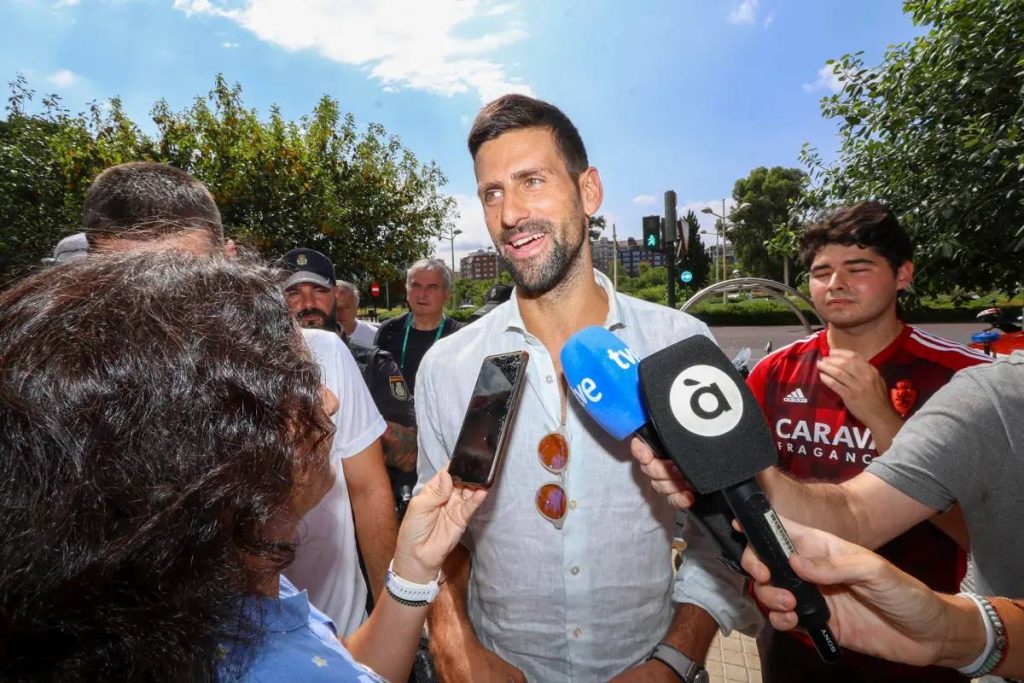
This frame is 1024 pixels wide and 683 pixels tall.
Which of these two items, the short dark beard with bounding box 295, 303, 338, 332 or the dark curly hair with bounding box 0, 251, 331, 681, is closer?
the dark curly hair with bounding box 0, 251, 331, 681

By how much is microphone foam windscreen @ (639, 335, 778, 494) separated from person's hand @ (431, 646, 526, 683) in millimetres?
1011

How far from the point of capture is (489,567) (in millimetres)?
1721

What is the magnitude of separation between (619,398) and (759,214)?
46638mm

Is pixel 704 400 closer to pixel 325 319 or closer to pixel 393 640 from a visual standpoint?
pixel 393 640

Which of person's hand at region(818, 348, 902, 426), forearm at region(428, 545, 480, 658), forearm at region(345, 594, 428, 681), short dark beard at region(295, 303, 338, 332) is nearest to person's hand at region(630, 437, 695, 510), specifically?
forearm at region(345, 594, 428, 681)

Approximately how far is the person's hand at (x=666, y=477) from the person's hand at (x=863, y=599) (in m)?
0.21

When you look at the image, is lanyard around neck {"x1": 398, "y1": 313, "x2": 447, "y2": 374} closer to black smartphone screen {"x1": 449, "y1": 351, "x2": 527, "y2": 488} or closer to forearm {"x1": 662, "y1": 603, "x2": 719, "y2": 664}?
forearm {"x1": 662, "y1": 603, "x2": 719, "y2": 664}

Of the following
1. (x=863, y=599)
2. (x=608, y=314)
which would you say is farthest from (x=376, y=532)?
(x=863, y=599)

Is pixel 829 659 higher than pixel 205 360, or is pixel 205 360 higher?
pixel 205 360

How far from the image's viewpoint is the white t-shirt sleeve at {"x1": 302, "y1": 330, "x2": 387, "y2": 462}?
6.45 ft

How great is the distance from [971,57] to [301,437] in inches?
200

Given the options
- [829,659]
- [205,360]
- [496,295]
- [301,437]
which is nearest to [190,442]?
[205,360]

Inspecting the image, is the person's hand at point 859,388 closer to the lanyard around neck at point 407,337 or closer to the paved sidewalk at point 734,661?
the paved sidewalk at point 734,661

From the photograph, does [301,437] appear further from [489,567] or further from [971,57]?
[971,57]
